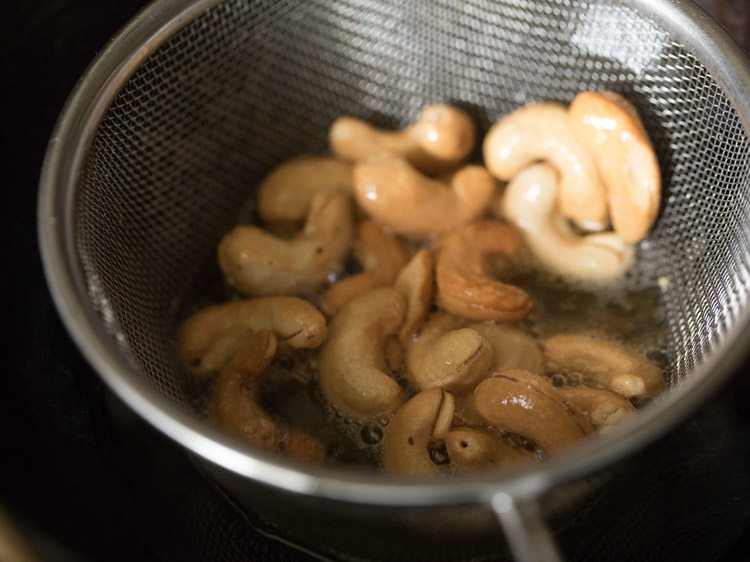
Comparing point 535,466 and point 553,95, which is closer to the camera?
point 535,466

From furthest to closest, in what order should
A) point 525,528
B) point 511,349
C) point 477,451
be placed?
1. point 511,349
2. point 477,451
3. point 525,528

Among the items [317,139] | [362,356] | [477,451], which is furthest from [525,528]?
[317,139]

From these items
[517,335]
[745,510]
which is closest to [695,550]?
[745,510]

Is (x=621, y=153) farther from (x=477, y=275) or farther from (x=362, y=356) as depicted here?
(x=362, y=356)

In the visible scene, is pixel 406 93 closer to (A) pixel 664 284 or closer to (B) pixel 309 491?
(A) pixel 664 284

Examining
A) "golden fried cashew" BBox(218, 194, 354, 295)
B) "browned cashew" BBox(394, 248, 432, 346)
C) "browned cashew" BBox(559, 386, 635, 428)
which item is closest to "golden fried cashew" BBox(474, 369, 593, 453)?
"browned cashew" BBox(559, 386, 635, 428)
